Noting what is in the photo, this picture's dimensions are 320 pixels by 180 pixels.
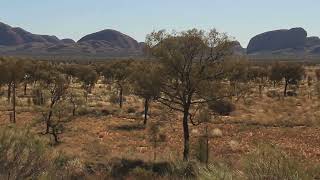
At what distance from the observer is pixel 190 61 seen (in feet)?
103

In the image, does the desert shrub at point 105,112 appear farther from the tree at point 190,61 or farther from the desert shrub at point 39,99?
the tree at point 190,61

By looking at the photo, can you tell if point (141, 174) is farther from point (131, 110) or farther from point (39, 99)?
point (39, 99)

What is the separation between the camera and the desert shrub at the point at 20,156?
17.9 metres

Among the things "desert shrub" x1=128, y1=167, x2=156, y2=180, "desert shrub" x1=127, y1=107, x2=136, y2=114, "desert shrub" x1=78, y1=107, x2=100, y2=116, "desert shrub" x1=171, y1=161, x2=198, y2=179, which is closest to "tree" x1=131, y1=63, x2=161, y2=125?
"desert shrub" x1=171, y1=161, x2=198, y2=179

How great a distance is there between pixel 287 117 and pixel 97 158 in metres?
26.0

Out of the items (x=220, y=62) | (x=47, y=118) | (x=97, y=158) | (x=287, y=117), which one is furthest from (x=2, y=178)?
(x=287, y=117)

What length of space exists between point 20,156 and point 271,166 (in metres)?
9.33

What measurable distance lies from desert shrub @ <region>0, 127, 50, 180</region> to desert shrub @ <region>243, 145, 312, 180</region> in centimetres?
740

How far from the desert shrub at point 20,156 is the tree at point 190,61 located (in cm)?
1204

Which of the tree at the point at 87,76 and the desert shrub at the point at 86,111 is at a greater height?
the tree at the point at 87,76

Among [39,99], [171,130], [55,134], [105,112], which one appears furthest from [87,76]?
[55,134]

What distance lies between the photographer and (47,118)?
40688 millimetres

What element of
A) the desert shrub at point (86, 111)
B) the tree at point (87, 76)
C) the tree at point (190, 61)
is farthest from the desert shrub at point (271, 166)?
the tree at point (87, 76)

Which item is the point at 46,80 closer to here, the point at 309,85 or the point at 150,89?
the point at 150,89
